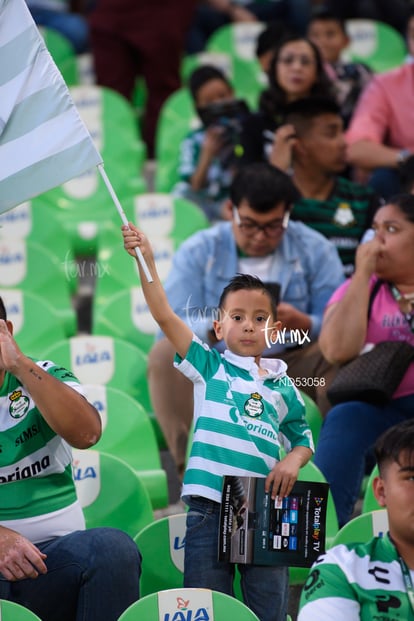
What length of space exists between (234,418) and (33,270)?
1950 millimetres

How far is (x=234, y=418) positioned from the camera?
227 cm

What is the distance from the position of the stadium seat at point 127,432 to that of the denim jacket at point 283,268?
31 centimetres

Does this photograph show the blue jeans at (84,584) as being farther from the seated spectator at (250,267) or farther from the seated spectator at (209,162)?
the seated spectator at (209,162)

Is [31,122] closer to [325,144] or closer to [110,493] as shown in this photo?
[110,493]

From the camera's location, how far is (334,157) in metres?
3.97

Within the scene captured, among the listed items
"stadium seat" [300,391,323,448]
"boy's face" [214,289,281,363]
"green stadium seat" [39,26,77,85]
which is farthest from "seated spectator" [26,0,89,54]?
"boy's face" [214,289,281,363]

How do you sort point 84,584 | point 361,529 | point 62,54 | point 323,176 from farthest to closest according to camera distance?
point 62,54 < point 323,176 < point 361,529 < point 84,584

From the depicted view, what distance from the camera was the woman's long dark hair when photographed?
4391 mm

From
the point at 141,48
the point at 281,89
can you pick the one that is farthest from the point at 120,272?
the point at 141,48

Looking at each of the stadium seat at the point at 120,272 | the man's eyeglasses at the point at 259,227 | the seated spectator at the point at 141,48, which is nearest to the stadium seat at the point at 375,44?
the seated spectator at the point at 141,48

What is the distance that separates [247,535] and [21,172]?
86 cm

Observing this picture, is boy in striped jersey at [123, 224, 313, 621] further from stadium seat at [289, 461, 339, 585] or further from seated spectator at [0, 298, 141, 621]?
stadium seat at [289, 461, 339, 585]

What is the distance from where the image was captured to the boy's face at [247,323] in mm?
2314

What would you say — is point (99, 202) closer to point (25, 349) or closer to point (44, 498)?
point (25, 349)
